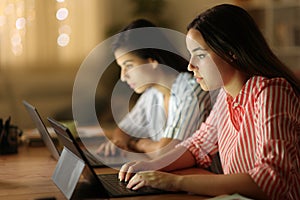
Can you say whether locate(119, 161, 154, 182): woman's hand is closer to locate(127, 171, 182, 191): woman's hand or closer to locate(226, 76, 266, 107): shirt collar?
locate(127, 171, 182, 191): woman's hand

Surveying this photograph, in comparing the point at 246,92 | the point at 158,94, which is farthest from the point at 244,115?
the point at 158,94

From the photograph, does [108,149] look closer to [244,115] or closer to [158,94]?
[158,94]

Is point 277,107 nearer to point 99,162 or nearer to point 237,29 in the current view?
point 237,29

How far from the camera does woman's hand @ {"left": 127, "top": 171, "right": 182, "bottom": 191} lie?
1464 millimetres

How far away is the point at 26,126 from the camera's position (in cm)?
463

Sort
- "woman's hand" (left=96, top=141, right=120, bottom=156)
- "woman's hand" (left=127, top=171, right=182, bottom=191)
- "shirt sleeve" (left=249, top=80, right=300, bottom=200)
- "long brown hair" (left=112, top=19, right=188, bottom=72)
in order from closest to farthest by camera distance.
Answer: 1. "shirt sleeve" (left=249, top=80, right=300, bottom=200)
2. "woman's hand" (left=127, top=171, right=182, bottom=191)
3. "woman's hand" (left=96, top=141, right=120, bottom=156)
4. "long brown hair" (left=112, top=19, right=188, bottom=72)

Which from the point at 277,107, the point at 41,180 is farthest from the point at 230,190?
the point at 41,180

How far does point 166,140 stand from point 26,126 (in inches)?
105

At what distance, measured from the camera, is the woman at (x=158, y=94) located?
223 centimetres

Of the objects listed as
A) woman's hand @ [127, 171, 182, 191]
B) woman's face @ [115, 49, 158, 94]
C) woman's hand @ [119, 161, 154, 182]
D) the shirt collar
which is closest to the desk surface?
woman's hand @ [127, 171, 182, 191]

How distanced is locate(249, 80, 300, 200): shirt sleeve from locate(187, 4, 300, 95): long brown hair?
0.09 meters

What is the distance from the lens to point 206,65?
1596 mm

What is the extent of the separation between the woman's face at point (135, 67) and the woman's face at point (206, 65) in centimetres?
77

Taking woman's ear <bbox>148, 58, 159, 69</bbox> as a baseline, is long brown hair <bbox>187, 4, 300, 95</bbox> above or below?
above
